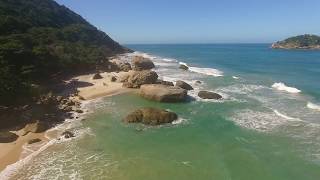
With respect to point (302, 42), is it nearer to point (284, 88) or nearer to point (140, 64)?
point (140, 64)

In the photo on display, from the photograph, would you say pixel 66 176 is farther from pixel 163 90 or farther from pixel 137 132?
pixel 163 90

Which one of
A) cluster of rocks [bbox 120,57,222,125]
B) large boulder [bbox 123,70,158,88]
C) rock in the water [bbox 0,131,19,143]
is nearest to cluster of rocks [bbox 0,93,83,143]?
rock in the water [bbox 0,131,19,143]

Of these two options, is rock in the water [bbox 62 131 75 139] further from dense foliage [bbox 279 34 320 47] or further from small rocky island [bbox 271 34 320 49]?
dense foliage [bbox 279 34 320 47]

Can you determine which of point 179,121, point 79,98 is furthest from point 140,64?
point 179,121

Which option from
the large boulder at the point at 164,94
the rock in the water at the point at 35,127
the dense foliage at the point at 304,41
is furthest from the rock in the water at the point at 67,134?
the dense foliage at the point at 304,41

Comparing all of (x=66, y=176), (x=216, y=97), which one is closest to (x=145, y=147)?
(x=66, y=176)
